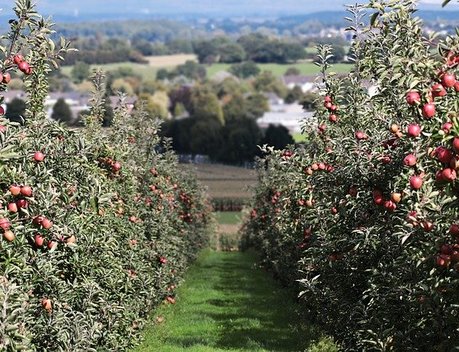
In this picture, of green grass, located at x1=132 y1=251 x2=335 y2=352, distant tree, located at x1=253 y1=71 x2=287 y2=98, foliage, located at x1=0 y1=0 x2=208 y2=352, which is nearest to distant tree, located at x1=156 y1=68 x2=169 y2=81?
distant tree, located at x1=253 y1=71 x2=287 y2=98

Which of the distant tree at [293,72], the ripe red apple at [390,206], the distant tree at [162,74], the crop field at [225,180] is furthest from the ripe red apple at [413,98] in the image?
the distant tree at [162,74]

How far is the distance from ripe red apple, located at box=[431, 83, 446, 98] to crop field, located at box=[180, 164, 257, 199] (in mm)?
51219

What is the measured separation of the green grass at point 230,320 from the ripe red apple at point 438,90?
26.5 ft

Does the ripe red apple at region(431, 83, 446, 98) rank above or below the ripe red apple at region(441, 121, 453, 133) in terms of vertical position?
above

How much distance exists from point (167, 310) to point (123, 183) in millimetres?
6310

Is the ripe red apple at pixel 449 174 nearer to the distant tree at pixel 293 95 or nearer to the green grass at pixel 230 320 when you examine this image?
the green grass at pixel 230 320

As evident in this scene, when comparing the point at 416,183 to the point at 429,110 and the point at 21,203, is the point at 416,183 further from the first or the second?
the point at 21,203

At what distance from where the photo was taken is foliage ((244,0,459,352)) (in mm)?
5648

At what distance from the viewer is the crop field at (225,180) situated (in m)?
63.5

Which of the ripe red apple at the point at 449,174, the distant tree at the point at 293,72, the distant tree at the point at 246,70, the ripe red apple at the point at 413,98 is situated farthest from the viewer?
the distant tree at the point at 246,70

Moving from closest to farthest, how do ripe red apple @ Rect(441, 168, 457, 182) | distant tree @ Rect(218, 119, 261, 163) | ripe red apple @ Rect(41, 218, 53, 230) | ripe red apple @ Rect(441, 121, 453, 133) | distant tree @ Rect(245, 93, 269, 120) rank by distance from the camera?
ripe red apple @ Rect(441, 168, 457, 182) → ripe red apple @ Rect(441, 121, 453, 133) → ripe red apple @ Rect(41, 218, 53, 230) → distant tree @ Rect(218, 119, 261, 163) → distant tree @ Rect(245, 93, 269, 120)

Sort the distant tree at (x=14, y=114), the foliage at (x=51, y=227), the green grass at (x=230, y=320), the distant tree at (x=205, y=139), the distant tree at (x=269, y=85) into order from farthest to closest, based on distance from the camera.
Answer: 1. the distant tree at (x=269, y=85)
2. the distant tree at (x=205, y=139)
3. the green grass at (x=230, y=320)
4. the distant tree at (x=14, y=114)
5. the foliage at (x=51, y=227)

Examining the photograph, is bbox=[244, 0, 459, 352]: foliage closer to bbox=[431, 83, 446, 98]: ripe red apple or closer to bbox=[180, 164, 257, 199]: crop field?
bbox=[431, 83, 446, 98]: ripe red apple

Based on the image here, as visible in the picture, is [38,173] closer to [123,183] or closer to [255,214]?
[123,183]
